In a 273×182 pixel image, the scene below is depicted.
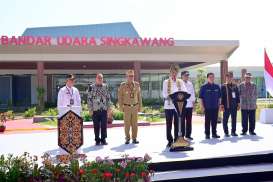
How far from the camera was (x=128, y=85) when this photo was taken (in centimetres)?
903

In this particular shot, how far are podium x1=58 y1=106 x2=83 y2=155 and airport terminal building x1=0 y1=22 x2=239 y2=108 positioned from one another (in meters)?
18.3

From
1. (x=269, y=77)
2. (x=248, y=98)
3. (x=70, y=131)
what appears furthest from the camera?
(x=269, y=77)

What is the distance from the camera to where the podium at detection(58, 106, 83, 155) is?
23.7ft

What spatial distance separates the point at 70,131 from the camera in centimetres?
A: 732

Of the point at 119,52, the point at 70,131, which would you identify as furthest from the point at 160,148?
the point at 119,52

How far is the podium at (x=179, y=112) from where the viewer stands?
7.82 meters

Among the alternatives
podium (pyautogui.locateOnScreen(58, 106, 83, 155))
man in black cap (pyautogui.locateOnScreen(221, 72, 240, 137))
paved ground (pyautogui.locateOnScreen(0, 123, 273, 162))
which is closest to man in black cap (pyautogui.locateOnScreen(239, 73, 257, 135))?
man in black cap (pyautogui.locateOnScreen(221, 72, 240, 137))

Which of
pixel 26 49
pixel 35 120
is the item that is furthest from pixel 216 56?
pixel 35 120

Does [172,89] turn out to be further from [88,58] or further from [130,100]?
[88,58]

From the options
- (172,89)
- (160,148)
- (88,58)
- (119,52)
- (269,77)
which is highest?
(119,52)

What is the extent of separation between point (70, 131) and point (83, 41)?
18575mm

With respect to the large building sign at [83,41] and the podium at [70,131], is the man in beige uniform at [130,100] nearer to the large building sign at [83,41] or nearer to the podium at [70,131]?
the podium at [70,131]

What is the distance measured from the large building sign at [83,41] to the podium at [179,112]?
58.8ft

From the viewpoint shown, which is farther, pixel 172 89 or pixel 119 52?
pixel 119 52
